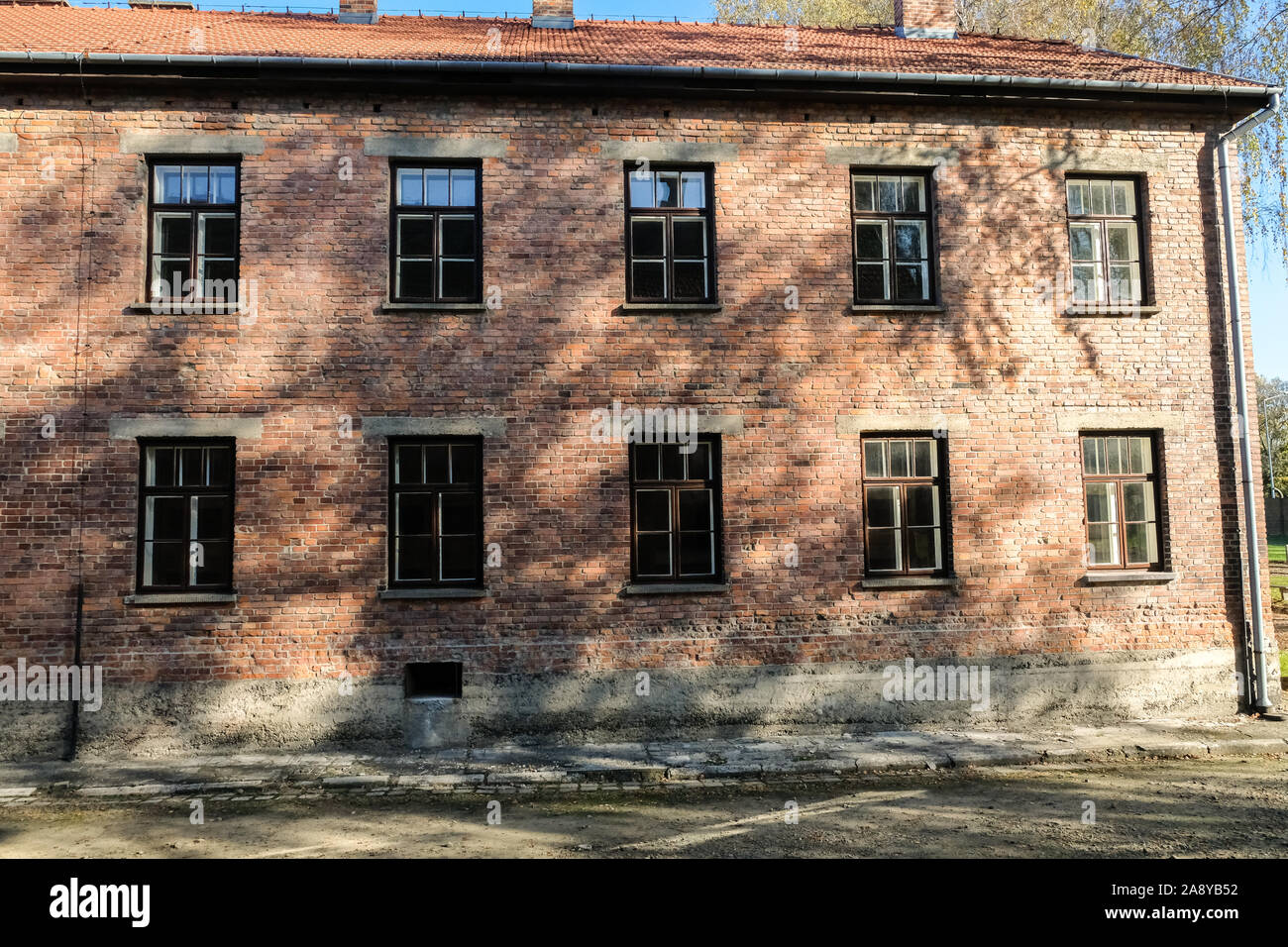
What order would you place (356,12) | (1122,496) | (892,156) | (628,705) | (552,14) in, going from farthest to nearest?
(552,14) → (356,12) → (1122,496) → (892,156) → (628,705)

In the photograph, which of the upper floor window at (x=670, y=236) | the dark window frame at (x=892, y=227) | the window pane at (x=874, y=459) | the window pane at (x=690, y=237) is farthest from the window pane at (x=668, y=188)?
the window pane at (x=874, y=459)

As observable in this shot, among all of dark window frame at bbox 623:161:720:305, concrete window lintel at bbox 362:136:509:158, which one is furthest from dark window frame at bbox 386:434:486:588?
concrete window lintel at bbox 362:136:509:158

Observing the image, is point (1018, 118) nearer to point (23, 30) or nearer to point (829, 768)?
point (829, 768)

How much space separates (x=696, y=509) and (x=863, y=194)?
464cm

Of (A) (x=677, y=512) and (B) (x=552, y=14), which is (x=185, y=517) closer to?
(A) (x=677, y=512)

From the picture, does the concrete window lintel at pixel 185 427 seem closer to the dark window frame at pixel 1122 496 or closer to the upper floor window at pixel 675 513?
the upper floor window at pixel 675 513

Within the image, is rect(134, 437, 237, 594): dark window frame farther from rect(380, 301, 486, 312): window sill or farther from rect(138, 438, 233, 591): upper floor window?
rect(380, 301, 486, 312): window sill

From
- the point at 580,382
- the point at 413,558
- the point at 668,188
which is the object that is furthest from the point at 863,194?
the point at 413,558

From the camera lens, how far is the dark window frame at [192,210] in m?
9.84

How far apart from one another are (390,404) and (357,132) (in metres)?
3.32

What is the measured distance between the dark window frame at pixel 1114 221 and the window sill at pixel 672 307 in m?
4.82

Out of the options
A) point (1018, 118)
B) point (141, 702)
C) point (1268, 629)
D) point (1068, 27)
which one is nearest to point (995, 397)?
point (1018, 118)

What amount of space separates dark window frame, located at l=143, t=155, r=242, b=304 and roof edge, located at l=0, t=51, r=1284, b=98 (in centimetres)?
99

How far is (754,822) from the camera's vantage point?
695cm
